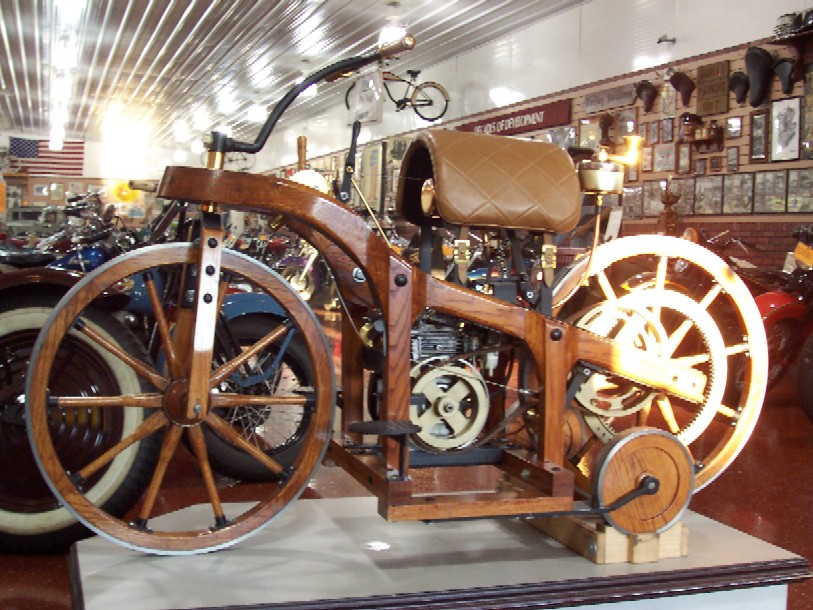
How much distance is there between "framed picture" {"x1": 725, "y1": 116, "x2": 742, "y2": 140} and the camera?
300 inches

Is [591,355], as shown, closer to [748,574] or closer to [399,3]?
[748,574]

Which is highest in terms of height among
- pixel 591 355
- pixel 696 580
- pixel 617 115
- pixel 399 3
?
pixel 399 3

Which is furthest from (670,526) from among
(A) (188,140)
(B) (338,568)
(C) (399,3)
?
(A) (188,140)

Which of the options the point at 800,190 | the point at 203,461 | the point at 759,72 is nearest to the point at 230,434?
the point at 203,461

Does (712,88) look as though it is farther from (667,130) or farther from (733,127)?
(667,130)

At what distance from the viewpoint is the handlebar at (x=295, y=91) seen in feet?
6.68

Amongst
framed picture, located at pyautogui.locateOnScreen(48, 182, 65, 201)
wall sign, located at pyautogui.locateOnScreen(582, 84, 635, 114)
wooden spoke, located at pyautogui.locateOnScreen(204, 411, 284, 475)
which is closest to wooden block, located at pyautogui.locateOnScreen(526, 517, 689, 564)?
wooden spoke, located at pyautogui.locateOnScreen(204, 411, 284, 475)

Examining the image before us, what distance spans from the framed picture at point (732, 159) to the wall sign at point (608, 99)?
4.55 ft

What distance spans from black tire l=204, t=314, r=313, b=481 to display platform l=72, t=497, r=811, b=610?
2.59ft

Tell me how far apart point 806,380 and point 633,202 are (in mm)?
4544

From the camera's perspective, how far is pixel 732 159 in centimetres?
767

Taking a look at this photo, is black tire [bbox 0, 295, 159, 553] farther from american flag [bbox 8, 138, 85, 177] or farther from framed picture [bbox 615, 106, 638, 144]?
american flag [bbox 8, 138, 85, 177]

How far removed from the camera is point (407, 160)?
236 centimetres

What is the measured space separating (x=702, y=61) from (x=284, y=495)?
23.2 ft
